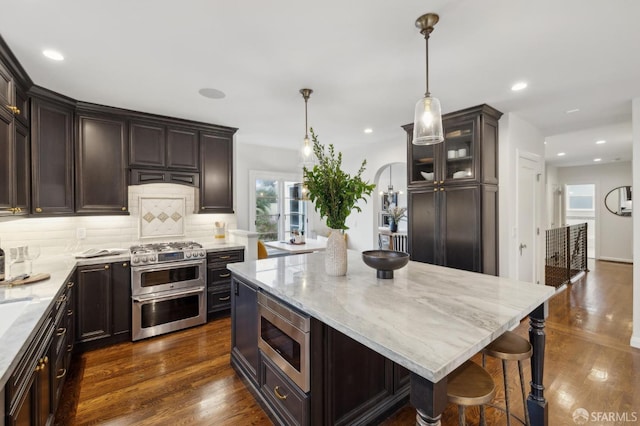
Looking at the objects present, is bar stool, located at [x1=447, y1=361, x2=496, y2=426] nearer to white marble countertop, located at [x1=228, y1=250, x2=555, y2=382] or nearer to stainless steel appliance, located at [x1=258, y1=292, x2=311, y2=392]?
white marble countertop, located at [x1=228, y1=250, x2=555, y2=382]

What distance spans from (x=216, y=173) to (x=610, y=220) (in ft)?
31.7

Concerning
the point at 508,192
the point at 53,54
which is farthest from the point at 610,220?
→ the point at 53,54

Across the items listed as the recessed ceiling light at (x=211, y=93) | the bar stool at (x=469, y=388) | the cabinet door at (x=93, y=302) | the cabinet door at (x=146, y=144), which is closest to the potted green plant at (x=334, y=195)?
the bar stool at (x=469, y=388)

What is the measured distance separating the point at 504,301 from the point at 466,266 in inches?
84.0

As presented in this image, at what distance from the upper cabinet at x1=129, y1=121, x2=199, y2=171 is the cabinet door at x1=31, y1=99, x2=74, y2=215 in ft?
1.93

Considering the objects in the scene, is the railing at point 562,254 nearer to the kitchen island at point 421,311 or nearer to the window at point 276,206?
the kitchen island at point 421,311

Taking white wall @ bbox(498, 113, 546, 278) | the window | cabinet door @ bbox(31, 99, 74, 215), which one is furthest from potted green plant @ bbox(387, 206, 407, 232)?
cabinet door @ bbox(31, 99, 74, 215)

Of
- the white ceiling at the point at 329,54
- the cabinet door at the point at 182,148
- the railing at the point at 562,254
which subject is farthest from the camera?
the railing at the point at 562,254

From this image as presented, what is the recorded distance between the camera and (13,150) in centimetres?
235

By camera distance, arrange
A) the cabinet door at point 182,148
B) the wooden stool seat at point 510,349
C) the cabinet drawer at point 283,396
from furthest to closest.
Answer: the cabinet door at point 182,148 → the cabinet drawer at point 283,396 → the wooden stool seat at point 510,349

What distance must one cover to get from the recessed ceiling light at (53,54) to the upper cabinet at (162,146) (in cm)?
125

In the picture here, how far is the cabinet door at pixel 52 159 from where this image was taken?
9.10 ft

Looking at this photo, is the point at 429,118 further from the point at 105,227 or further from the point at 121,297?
the point at 105,227

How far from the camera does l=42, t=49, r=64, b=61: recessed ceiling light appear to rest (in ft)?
7.11
